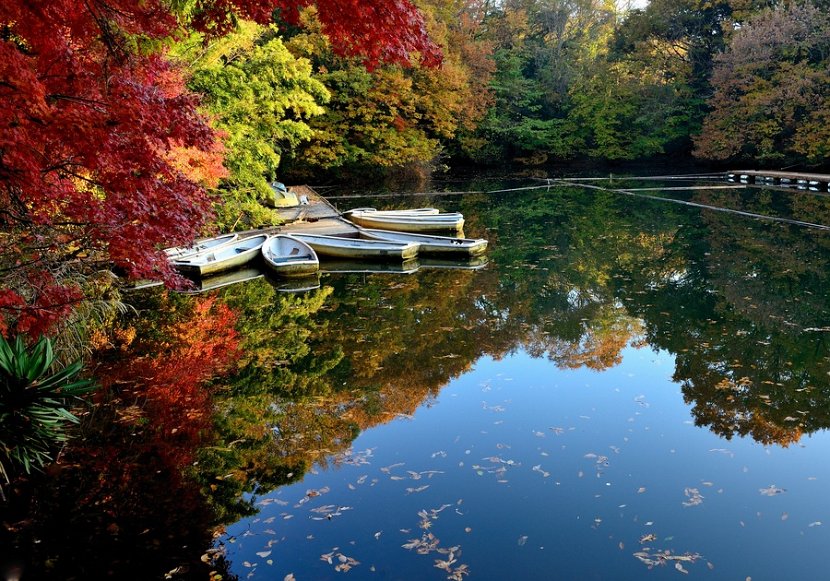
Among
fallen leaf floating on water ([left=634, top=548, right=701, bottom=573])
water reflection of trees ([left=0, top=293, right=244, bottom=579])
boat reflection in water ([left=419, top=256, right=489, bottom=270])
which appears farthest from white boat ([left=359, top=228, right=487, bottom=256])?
fallen leaf floating on water ([left=634, top=548, right=701, bottom=573])

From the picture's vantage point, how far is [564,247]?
17.0 m

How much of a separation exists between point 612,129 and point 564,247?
26035 mm

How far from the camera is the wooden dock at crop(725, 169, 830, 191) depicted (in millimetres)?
26531

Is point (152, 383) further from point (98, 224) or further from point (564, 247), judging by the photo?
point (564, 247)

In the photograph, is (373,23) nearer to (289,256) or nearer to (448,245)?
(289,256)

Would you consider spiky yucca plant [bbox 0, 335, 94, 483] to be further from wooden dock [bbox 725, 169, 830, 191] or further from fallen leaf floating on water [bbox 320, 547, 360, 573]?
wooden dock [bbox 725, 169, 830, 191]

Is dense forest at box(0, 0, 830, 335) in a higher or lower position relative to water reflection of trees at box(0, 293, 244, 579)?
higher

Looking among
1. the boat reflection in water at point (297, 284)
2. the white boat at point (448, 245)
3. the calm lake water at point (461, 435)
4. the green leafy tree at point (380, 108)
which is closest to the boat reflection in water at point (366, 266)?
the white boat at point (448, 245)

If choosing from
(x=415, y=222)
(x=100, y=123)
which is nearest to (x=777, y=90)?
(x=415, y=222)

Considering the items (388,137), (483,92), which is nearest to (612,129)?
(483,92)

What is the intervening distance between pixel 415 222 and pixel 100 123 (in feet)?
43.6

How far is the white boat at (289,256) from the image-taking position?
543 inches

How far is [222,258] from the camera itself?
46.5 ft

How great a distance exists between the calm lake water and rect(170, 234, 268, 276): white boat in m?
1.09
